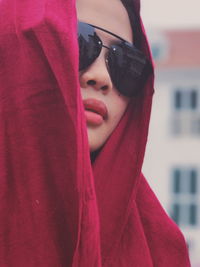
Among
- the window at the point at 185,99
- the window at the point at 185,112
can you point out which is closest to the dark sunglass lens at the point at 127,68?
the window at the point at 185,112

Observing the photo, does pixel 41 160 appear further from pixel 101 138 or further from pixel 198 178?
pixel 198 178

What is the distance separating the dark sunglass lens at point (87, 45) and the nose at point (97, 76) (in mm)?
10

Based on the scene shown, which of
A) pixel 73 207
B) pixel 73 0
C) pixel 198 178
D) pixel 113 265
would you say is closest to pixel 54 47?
pixel 73 0

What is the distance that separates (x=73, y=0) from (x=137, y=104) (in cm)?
25

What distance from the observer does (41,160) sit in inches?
27.8

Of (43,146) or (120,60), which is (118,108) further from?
(43,146)

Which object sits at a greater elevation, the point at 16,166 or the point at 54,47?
the point at 54,47

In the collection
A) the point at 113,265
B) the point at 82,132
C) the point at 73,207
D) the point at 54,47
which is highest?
the point at 54,47

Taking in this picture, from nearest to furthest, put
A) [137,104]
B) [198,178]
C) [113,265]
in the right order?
[113,265] < [137,104] < [198,178]

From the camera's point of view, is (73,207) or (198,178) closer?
(73,207)

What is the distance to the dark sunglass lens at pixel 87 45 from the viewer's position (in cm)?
78

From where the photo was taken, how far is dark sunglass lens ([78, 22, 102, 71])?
780 millimetres

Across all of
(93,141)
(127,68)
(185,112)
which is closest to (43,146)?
(93,141)

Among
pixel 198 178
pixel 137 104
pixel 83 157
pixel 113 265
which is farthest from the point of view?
pixel 198 178
